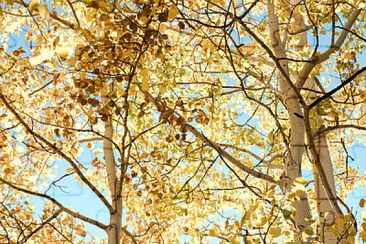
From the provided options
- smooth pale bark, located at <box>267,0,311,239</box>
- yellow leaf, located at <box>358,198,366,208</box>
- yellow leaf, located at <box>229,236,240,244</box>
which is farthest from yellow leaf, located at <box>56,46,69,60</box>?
smooth pale bark, located at <box>267,0,311,239</box>

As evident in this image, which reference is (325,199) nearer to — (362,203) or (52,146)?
(362,203)

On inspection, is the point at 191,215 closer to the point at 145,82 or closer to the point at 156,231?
the point at 156,231

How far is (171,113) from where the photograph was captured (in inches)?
156

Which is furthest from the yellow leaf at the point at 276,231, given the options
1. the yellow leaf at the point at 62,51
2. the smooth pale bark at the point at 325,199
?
the smooth pale bark at the point at 325,199

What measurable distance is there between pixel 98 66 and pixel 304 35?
3.23 m

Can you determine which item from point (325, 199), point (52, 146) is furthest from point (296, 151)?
point (52, 146)

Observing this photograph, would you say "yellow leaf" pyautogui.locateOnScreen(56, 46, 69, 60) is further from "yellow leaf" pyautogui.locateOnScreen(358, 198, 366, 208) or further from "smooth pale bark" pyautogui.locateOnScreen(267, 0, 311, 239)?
"smooth pale bark" pyautogui.locateOnScreen(267, 0, 311, 239)

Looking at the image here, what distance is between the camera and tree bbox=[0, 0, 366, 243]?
128 inches

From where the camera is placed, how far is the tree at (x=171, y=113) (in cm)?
325

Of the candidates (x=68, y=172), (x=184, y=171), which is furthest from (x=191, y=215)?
(x=68, y=172)

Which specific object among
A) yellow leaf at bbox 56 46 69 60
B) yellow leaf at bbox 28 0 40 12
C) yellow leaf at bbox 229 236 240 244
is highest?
yellow leaf at bbox 28 0 40 12

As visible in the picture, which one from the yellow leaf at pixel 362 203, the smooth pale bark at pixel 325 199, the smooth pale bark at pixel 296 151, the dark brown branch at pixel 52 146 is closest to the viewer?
the yellow leaf at pixel 362 203

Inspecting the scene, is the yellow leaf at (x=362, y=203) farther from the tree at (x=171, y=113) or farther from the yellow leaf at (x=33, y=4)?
the yellow leaf at (x=33, y=4)

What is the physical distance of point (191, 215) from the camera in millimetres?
6828
